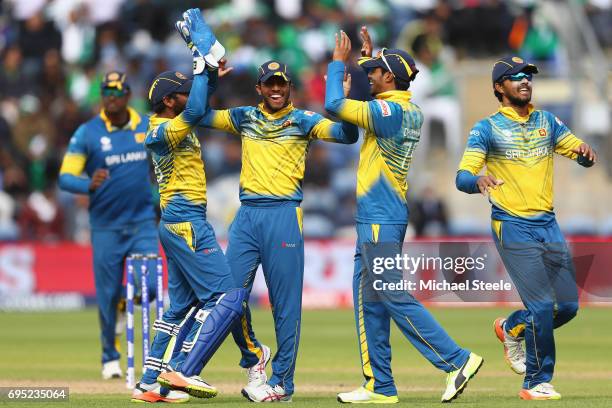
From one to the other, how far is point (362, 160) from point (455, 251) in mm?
955

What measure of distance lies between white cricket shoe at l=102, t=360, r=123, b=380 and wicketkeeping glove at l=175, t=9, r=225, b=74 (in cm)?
387

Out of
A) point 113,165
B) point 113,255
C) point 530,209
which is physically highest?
point 113,165

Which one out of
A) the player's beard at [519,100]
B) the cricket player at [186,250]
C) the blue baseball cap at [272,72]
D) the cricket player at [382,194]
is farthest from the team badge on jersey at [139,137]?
the player's beard at [519,100]

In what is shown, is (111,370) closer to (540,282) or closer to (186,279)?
(186,279)

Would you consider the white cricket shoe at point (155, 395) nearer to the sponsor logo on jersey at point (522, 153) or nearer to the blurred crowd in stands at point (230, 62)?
the sponsor logo on jersey at point (522, 153)

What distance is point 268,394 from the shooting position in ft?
33.0

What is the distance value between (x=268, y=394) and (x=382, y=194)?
1718mm

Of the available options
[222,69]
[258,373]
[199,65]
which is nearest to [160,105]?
[222,69]

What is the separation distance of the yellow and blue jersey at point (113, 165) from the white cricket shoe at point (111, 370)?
1.32 metres

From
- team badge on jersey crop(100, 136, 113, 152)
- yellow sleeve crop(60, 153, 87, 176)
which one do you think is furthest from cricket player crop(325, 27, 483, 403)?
yellow sleeve crop(60, 153, 87, 176)

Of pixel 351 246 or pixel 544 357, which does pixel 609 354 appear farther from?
pixel 351 246

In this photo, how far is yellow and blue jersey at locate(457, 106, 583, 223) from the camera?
9.98 m

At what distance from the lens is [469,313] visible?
20609 mm

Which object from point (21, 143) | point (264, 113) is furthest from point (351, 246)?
point (264, 113)
